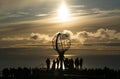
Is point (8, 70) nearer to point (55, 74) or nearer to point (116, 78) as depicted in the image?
point (55, 74)

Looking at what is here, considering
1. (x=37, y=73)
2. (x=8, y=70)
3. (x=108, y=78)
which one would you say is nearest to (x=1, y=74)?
(x=8, y=70)

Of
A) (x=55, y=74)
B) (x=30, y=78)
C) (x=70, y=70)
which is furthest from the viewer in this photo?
(x=70, y=70)

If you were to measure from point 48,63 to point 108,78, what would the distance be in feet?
52.3

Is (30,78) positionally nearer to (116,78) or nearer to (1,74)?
(1,74)

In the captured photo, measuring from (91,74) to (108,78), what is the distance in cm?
490

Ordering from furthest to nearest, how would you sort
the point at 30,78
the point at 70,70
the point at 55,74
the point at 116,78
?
the point at 70,70
the point at 55,74
the point at 30,78
the point at 116,78

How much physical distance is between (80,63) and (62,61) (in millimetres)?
3612

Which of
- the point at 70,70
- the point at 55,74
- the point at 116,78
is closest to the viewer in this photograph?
the point at 116,78

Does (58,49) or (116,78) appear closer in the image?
(116,78)

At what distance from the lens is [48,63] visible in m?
59.2

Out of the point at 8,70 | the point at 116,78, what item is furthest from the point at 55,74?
the point at 116,78

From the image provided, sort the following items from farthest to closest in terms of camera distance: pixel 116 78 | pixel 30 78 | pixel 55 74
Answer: pixel 55 74, pixel 30 78, pixel 116 78

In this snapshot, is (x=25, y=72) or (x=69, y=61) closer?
(x=25, y=72)

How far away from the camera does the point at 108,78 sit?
4522 centimetres
